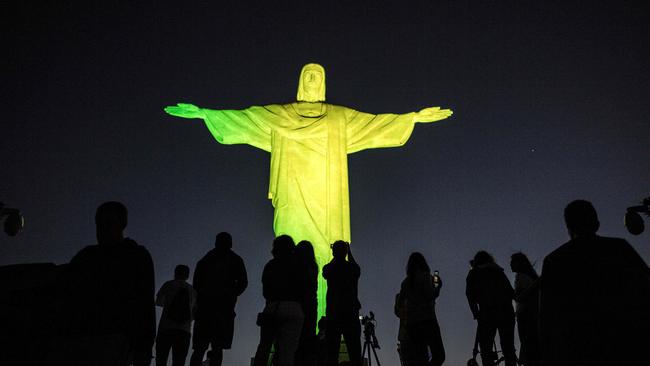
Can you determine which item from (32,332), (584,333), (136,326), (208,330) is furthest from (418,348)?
(32,332)

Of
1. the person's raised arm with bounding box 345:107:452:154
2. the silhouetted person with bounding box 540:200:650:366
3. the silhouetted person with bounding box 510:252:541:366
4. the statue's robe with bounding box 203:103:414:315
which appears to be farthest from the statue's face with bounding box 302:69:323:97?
the silhouetted person with bounding box 540:200:650:366

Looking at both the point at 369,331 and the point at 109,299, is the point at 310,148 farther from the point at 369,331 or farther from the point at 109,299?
the point at 109,299

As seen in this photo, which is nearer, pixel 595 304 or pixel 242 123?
pixel 595 304

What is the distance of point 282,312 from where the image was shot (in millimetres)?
5477

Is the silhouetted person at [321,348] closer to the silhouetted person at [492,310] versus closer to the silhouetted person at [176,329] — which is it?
the silhouetted person at [176,329]

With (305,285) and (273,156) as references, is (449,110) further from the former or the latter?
(305,285)

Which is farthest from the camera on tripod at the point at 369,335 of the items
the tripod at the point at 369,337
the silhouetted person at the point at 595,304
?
the silhouetted person at the point at 595,304

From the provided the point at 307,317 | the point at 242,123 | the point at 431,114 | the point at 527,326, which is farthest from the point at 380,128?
the point at 307,317

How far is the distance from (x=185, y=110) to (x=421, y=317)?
6.53 meters

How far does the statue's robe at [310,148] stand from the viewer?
33.9 ft

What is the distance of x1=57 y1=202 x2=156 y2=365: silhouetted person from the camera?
3.24 metres

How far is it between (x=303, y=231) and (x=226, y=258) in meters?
4.06

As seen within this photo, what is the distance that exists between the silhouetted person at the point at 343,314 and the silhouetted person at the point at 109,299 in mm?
2973

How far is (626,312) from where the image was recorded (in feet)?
10.6
